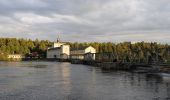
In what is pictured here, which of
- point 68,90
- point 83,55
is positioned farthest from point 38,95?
point 83,55

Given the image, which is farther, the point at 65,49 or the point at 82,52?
the point at 65,49

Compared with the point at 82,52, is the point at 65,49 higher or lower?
higher

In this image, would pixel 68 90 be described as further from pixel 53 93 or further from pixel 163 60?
pixel 163 60

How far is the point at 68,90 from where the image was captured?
3700 cm

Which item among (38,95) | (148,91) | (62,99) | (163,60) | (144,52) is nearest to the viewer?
(62,99)

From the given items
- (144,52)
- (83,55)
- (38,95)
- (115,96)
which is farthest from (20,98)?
(83,55)

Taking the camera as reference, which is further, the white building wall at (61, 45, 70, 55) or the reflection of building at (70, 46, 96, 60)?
the white building wall at (61, 45, 70, 55)

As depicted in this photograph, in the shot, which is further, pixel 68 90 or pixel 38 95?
pixel 68 90

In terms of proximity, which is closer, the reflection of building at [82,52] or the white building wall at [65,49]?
the reflection of building at [82,52]

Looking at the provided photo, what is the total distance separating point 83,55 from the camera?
168 meters

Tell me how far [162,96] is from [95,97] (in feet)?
20.9

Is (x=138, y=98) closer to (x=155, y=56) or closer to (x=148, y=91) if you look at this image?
(x=148, y=91)

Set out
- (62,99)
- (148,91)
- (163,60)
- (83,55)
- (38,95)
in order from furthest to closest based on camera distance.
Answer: (83,55) → (163,60) → (148,91) → (38,95) → (62,99)

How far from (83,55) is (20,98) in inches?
5409
